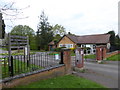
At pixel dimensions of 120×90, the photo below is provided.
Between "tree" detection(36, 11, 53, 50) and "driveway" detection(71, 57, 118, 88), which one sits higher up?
"tree" detection(36, 11, 53, 50)

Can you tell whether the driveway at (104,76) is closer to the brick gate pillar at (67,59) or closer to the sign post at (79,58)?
the sign post at (79,58)

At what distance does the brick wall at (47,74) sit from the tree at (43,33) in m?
27.9

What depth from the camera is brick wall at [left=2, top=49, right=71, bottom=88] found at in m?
4.05

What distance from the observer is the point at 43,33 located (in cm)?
3672

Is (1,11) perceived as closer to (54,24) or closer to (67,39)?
(67,39)

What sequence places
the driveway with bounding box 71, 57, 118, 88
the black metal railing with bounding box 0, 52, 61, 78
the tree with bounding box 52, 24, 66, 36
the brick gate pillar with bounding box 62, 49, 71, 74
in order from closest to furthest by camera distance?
the black metal railing with bounding box 0, 52, 61, 78, the driveway with bounding box 71, 57, 118, 88, the brick gate pillar with bounding box 62, 49, 71, 74, the tree with bounding box 52, 24, 66, 36

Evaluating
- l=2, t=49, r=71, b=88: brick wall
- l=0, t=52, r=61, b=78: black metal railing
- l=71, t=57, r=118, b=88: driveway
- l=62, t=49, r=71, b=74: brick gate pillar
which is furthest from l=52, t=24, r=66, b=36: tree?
l=2, t=49, r=71, b=88: brick wall

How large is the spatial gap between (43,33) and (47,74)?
3205 centimetres

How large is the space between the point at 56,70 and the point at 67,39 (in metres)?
23.1

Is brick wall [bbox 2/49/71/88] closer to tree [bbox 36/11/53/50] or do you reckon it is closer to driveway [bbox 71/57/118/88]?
driveway [bbox 71/57/118/88]

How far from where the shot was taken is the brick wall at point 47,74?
4.05 metres

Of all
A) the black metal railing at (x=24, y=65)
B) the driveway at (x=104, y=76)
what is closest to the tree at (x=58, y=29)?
the driveway at (x=104, y=76)

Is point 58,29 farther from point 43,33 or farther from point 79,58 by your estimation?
point 79,58

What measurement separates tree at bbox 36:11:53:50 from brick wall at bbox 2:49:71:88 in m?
27.9
